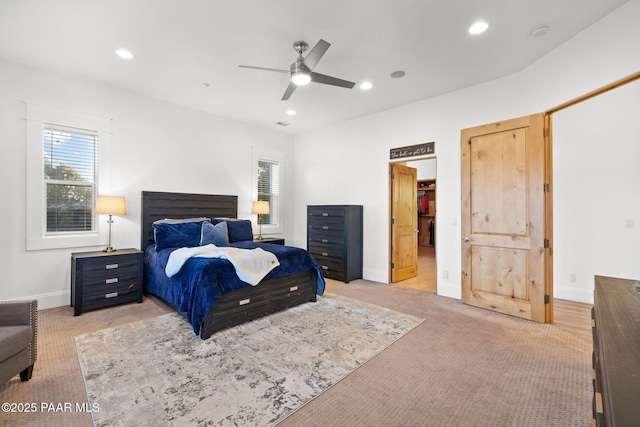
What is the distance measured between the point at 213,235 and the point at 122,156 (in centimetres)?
178

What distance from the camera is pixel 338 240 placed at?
5102 millimetres

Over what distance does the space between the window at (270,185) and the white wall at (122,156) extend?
21 cm

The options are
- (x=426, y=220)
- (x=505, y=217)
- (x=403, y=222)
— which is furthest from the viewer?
(x=426, y=220)

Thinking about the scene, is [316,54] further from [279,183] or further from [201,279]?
[279,183]

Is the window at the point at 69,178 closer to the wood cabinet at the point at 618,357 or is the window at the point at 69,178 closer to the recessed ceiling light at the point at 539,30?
the wood cabinet at the point at 618,357

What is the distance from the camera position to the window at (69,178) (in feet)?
12.0

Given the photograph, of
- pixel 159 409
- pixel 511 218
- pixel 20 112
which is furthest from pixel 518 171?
pixel 20 112

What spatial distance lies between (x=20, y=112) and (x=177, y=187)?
197cm

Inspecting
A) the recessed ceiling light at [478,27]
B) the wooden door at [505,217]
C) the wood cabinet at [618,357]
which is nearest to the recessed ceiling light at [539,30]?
the recessed ceiling light at [478,27]

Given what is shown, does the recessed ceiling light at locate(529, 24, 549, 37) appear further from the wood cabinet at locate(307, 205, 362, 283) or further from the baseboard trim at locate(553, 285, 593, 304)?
the baseboard trim at locate(553, 285, 593, 304)

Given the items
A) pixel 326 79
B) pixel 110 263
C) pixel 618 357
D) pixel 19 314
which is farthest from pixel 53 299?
pixel 618 357

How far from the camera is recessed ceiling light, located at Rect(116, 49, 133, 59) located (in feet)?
10.3

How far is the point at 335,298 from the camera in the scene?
4.08m

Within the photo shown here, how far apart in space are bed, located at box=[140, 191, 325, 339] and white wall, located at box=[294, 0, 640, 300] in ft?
6.07
